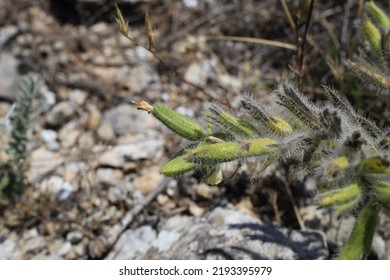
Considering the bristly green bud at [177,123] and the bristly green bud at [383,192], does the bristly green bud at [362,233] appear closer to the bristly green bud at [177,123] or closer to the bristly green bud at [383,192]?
the bristly green bud at [383,192]

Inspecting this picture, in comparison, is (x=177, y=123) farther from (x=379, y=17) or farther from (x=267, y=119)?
(x=379, y=17)

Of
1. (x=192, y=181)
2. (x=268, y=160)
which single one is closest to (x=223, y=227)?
(x=192, y=181)

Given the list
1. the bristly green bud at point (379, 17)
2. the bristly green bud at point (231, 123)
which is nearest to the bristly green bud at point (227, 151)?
the bristly green bud at point (231, 123)

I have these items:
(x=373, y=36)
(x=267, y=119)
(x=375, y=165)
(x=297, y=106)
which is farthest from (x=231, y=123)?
(x=373, y=36)

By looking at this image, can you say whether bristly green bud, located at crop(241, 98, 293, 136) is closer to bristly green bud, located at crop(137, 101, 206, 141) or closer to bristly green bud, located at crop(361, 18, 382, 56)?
bristly green bud, located at crop(137, 101, 206, 141)

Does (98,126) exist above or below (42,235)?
above
